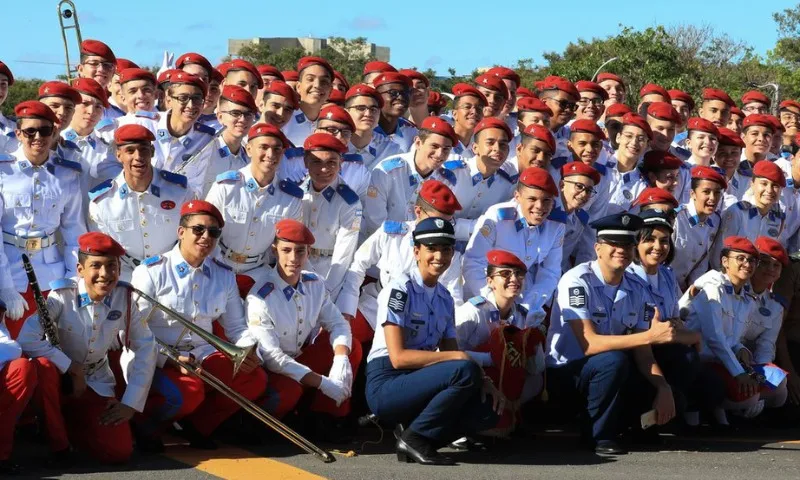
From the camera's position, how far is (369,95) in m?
9.23

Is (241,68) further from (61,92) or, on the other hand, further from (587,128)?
(587,128)

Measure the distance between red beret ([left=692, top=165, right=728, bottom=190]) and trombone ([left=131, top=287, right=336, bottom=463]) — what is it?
386cm

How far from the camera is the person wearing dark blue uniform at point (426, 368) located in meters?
7.04

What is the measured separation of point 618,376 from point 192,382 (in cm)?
243

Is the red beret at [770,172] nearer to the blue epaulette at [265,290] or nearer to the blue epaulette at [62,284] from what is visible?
the blue epaulette at [265,290]

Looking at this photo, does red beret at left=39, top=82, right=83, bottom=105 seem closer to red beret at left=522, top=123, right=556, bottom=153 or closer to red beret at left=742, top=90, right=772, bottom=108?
red beret at left=522, top=123, right=556, bottom=153

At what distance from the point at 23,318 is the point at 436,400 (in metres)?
2.45

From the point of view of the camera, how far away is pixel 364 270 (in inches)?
327

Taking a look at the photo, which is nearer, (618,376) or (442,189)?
(618,376)

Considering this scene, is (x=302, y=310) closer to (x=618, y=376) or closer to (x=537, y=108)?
(x=618, y=376)

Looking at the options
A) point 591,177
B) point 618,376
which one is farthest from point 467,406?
point 591,177

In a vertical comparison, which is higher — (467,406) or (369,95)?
(369,95)

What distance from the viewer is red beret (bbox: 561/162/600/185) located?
28.9ft

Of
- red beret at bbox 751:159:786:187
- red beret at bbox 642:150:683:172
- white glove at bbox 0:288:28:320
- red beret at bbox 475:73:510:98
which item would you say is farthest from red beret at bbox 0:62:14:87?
red beret at bbox 751:159:786:187
